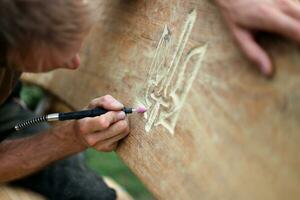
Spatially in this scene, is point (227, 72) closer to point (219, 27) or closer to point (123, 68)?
point (219, 27)

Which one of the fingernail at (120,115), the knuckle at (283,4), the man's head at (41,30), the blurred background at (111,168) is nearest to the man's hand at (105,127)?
the fingernail at (120,115)

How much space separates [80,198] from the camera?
77.2 inches

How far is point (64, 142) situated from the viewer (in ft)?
5.64

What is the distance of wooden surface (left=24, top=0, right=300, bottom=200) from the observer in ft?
3.38

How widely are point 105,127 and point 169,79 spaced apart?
0.22 meters

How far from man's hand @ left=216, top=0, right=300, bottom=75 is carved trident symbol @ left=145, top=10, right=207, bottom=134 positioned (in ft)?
0.46

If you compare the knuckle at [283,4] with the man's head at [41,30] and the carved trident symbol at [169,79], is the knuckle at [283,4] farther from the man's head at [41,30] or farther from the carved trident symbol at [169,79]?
the man's head at [41,30]

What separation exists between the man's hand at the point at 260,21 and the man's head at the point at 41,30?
1.16ft

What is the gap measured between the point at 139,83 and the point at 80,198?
58 centimetres

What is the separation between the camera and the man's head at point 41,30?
1.23m

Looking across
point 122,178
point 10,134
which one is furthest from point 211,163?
point 122,178

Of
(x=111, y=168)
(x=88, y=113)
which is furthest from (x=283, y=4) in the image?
(x=111, y=168)

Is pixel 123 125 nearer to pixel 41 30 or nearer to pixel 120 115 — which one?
pixel 120 115

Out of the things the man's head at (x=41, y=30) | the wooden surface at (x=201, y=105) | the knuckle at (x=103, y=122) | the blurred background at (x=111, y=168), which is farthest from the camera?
the blurred background at (x=111, y=168)
